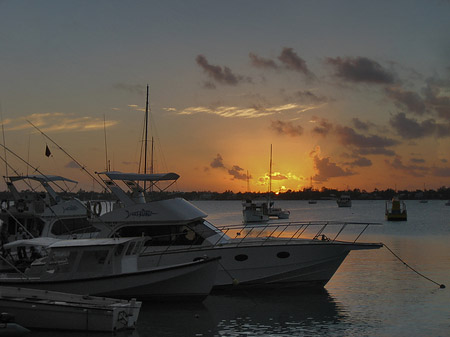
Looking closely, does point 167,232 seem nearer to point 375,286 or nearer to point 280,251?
point 280,251

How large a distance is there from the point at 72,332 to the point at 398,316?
460 inches

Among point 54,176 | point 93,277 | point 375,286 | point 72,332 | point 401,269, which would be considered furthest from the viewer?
point 54,176

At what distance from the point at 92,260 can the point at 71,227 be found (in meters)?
14.4

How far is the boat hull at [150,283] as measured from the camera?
21.5 m

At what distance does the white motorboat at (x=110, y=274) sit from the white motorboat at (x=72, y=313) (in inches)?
84.7

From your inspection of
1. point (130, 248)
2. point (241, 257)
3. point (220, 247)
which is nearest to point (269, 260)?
point (241, 257)

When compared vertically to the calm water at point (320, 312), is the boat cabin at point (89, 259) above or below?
above

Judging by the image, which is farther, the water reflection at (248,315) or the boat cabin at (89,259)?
the boat cabin at (89,259)

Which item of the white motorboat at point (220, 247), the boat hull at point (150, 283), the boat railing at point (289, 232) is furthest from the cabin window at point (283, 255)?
the boat hull at point (150, 283)

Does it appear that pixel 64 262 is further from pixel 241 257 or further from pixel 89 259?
pixel 241 257

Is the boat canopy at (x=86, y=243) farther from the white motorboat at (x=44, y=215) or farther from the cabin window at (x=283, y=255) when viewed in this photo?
the white motorboat at (x=44, y=215)

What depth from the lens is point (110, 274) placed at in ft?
71.6

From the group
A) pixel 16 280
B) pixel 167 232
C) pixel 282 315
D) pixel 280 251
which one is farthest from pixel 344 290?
pixel 16 280

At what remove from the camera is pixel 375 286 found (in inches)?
1168
